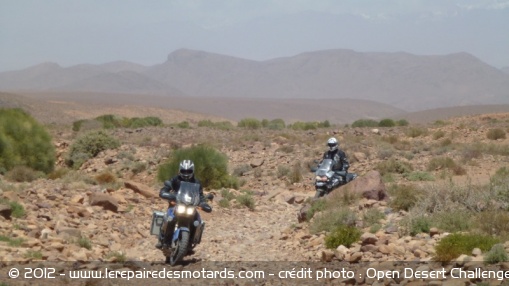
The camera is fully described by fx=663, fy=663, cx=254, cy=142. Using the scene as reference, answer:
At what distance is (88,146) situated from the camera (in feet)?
100

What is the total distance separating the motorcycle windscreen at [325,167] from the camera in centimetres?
Result: 1703

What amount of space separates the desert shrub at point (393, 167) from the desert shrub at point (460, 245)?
48.0 feet

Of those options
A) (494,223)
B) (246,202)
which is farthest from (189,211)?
(246,202)

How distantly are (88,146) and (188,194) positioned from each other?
2103 cm

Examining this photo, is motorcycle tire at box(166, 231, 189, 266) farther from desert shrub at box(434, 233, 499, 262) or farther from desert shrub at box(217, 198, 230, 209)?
desert shrub at box(217, 198, 230, 209)

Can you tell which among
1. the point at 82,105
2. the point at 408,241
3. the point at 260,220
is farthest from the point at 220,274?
the point at 82,105

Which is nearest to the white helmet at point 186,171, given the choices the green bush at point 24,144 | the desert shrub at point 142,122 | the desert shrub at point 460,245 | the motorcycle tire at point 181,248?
the motorcycle tire at point 181,248

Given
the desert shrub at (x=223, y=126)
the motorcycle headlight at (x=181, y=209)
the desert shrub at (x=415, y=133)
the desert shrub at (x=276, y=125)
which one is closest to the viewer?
the motorcycle headlight at (x=181, y=209)

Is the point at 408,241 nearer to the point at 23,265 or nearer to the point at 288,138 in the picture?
the point at 23,265

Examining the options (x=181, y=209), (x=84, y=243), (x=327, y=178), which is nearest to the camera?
(x=181, y=209)

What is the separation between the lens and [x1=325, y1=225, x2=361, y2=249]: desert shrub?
11219 mm

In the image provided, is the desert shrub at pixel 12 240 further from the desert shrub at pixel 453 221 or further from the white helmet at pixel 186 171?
the desert shrub at pixel 453 221

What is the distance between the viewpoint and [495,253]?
8.64m

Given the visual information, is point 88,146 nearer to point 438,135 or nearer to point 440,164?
point 440,164
